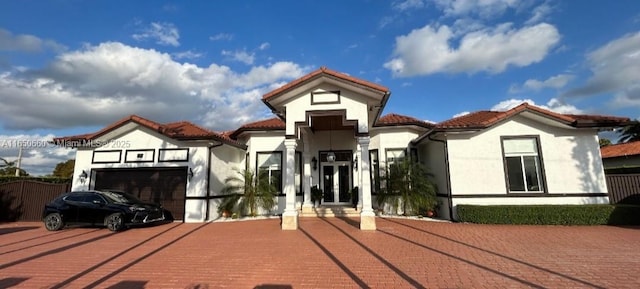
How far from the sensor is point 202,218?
37.5 ft

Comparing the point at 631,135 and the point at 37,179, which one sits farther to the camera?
the point at 631,135

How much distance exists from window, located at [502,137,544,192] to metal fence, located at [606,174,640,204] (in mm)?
3063

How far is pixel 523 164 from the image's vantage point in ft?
35.1

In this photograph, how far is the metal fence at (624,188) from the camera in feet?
35.6

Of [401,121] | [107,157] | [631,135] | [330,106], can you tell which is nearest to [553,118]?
[401,121]

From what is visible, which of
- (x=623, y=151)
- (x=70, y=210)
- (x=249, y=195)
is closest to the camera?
(x=70, y=210)

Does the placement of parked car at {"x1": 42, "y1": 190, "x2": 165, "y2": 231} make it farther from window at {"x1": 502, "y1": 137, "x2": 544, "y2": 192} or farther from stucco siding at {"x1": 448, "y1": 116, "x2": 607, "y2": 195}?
window at {"x1": 502, "y1": 137, "x2": 544, "y2": 192}

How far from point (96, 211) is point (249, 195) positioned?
203 inches

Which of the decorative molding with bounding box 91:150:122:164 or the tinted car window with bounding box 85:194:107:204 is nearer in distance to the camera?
the tinted car window with bounding box 85:194:107:204

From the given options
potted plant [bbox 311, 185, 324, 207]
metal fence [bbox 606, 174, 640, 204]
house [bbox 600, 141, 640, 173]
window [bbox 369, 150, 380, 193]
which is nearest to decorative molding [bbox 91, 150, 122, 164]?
potted plant [bbox 311, 185, 324, 207]

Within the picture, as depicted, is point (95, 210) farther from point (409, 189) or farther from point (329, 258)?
point (409, 189)

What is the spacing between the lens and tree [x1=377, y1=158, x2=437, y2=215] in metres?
11.5

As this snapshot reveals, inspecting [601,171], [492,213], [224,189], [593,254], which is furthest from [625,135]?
[224,189]

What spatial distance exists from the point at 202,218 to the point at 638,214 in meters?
14.8
